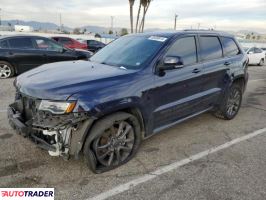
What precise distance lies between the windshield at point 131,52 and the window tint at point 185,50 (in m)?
0.20

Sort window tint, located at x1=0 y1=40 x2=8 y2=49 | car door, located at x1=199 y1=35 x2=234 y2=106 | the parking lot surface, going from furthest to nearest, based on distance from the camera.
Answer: window tint, located at x1=0 y1=40 x2=8 y2=49
car door, located at x1=199 y1=35 x2=234 y2=106
the parking lot surface

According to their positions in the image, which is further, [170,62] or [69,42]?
[69,42]

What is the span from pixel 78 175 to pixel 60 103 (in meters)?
0.99

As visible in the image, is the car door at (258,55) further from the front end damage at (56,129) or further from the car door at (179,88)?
the front end damage at (56,129)

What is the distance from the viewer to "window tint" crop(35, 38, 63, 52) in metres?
9.25

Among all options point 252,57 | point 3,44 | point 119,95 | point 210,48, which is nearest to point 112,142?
point 119,95

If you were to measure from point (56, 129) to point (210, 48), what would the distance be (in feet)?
10.4

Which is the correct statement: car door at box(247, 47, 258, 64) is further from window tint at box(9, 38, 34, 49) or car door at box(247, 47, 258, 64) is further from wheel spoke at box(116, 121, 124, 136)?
wheel spoke at box(116, 121, 124, 136)

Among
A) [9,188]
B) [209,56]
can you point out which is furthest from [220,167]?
[9,188]

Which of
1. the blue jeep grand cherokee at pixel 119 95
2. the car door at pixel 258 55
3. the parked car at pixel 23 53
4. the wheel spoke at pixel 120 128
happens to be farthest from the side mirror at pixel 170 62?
the car door at pixel 258 55

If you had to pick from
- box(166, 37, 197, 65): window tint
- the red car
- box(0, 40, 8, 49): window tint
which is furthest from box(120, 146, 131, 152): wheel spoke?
the red car

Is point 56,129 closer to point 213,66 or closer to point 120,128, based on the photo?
point 120,128

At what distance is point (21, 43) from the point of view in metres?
8.98

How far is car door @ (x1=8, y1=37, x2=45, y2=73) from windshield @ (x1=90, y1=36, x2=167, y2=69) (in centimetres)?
521
